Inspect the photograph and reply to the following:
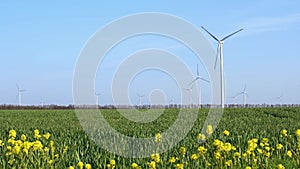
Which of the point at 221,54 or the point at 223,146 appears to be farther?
the point at 221,54

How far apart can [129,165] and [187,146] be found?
298 cm

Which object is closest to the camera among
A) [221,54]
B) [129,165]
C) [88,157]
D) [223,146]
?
[223,146]

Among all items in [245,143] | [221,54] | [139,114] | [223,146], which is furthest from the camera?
[221,54]

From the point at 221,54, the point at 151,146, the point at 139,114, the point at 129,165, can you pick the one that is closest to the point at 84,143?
the point at 151,146

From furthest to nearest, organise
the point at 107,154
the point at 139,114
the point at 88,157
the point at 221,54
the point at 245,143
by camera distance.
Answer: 1. the point at 221,54
2. the point at 139,114
3. the point at 245,143
4. the point at 107,154
5. the point at 88,157

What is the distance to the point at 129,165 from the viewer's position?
959cm

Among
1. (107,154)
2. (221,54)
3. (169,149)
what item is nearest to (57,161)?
(107,154)

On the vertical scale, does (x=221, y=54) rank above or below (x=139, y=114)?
above

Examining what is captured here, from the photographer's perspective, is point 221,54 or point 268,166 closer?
point 268,166

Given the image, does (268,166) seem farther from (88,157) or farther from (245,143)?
(245,143)

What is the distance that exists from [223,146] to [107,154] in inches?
153

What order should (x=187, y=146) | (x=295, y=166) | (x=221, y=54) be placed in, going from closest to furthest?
(x=295, y=166) < (x=187, y=146) < (x=221, y=54)

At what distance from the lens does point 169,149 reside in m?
11.4

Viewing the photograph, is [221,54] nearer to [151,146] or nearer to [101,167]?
[151,146]
